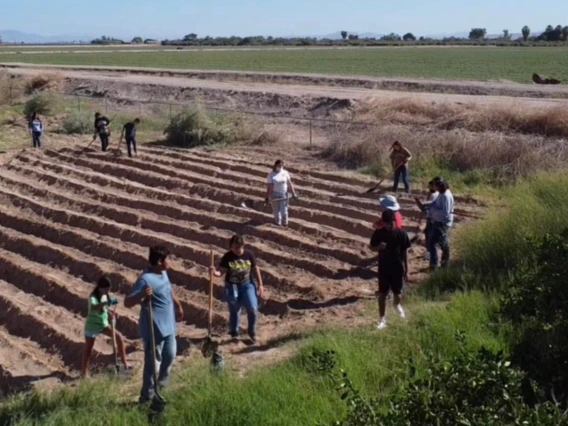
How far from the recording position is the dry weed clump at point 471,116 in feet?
69.5

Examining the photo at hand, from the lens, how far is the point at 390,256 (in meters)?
9.47

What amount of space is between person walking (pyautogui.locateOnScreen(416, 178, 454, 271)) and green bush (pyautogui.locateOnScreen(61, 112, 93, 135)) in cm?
1603

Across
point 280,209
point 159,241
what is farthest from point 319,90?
point 159,241

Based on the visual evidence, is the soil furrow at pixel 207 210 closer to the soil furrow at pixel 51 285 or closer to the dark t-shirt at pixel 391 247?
the soil furrow at pixel 51 285

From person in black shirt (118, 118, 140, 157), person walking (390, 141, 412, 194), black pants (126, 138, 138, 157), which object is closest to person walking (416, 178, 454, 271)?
person walking (390, 141, 412, 194)

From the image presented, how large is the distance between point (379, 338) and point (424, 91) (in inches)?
1124

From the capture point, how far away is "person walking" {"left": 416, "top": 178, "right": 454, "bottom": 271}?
11.8 metres

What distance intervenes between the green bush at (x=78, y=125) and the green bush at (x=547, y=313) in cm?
2044

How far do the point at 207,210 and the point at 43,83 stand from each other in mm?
28072

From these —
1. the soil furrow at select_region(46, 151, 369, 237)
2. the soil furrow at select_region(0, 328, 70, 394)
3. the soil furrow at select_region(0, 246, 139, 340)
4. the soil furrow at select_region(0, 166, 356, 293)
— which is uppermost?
the soil furrow at select_region(46, 151, 369, 237)

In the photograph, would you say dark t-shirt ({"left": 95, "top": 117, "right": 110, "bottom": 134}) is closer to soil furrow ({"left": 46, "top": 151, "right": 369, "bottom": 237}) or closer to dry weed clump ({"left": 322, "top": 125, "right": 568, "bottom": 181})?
soil furrow ({"left": 46, "top": 151, "right": 369, "bottom": 237})

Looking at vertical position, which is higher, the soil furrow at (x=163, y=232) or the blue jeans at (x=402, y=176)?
the blue jeans at (x=402, y=176)

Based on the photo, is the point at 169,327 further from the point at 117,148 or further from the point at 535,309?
the point at 117,148

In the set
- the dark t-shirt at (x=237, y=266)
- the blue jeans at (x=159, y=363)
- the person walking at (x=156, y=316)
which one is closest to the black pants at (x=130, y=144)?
the dark t-shirt at (x=237, y=266)
